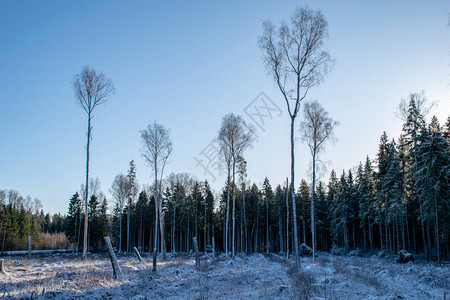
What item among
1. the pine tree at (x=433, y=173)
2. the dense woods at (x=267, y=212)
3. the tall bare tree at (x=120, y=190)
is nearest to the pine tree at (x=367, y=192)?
the dense woods at (x=267, y=212)

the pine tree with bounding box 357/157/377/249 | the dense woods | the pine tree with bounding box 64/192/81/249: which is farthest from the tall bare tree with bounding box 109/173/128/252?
the pine tree with bounding box 357/157/377/249

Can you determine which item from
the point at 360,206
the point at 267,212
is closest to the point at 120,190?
the point at 267,212

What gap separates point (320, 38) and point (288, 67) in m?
2.27

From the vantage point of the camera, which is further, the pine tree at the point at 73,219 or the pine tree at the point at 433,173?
the pine tree at the point at 73,219

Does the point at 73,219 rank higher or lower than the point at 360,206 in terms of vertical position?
lower

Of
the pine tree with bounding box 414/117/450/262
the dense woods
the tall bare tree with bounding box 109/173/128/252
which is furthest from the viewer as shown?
the tall bare tree with bounding box 109/173/128/252

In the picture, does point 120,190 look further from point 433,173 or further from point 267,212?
point 433,173

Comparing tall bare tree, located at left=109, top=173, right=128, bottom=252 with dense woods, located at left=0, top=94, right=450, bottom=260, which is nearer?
dense woods, located at left=0, top=94, right=450, bottom=260

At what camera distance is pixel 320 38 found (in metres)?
15.4

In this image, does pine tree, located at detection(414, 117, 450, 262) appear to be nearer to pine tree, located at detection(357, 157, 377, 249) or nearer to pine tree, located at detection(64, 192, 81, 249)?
pine tree, located at detection(357, 157, 377, 249)

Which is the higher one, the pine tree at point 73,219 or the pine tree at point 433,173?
the pine tree at point 433,173

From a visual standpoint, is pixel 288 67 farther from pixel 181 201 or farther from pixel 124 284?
pixel 181 201

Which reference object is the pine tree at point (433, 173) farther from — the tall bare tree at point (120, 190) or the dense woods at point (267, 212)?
the tall bare tree at point (120, 190)

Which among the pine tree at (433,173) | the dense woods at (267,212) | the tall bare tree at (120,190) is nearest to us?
the pine tree at (433,173)
